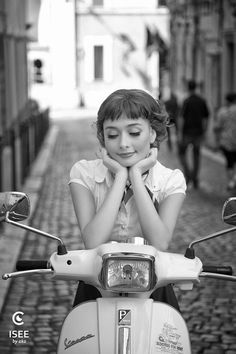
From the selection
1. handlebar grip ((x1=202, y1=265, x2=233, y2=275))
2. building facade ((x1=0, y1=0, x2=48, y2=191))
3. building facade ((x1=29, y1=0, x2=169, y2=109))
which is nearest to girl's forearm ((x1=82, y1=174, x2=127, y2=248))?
handlebar grip ((x1=202, y1=265, x2=233, y2=275))

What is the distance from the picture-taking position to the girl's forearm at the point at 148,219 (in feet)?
10.8

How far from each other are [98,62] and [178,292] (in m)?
42.3

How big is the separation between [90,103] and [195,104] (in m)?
32.7

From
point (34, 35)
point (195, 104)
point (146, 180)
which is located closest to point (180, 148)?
point (195, 104)

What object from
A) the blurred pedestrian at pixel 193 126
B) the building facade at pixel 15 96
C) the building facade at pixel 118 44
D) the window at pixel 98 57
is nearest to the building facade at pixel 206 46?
the building facade at pixel 118 44

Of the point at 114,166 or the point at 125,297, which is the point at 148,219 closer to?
the point at 114,166

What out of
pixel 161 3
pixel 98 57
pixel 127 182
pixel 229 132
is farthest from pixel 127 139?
pixel 98 57

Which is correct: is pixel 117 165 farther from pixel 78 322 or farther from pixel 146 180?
pixel 78 322

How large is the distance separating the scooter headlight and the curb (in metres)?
3.72

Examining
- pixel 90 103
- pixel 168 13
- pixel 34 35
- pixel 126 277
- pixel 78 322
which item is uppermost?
pixel 126 277

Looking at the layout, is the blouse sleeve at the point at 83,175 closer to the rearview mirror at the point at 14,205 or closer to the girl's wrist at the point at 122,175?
the girl's wrist at the point at 122,175

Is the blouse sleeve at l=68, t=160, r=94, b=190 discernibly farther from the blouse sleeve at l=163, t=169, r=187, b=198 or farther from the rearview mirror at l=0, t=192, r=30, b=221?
the rearview mirror at l=0, t=192, r=30, b=221

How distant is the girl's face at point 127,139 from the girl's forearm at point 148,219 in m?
0.09

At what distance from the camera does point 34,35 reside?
2212 centimetres
